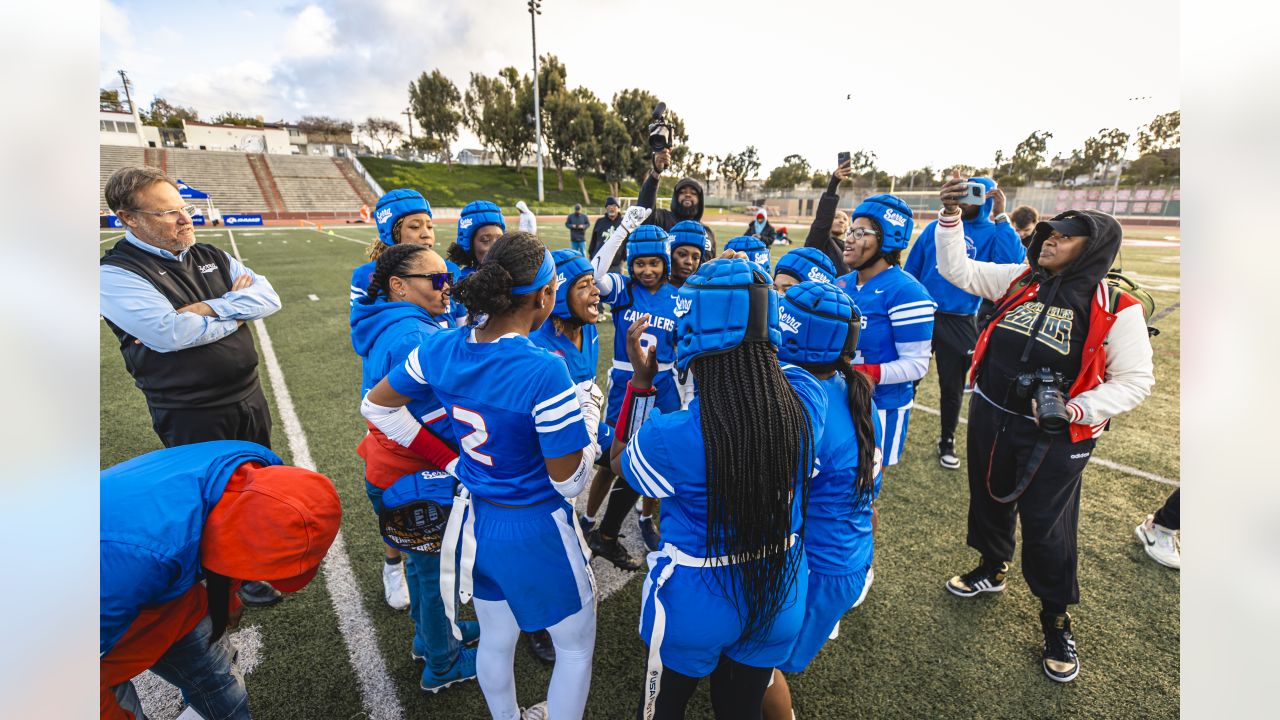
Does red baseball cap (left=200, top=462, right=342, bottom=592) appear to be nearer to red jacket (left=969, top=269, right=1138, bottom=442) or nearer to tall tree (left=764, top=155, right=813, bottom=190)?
red jacket (left=969, top=269, right=1138, bottom=442)

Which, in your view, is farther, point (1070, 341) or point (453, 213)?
point (453, 213)

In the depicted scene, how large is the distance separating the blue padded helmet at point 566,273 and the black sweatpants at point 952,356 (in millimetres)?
3612

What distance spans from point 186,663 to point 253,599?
163 centimetres

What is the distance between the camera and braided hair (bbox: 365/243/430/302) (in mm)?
2789

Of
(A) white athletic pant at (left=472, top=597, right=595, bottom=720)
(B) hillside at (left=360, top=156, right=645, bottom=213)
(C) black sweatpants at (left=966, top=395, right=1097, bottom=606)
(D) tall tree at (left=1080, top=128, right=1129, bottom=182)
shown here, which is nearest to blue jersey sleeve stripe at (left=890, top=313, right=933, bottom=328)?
Result: (C) black sweatpants at (left=966, top=395, right=1097, bottom=606)

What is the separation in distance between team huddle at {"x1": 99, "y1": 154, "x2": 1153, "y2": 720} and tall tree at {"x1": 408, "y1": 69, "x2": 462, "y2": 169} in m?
62.8

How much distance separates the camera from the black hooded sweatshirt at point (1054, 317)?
114 inches

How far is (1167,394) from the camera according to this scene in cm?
733

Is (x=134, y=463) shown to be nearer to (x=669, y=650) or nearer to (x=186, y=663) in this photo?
(x=186, y=663)

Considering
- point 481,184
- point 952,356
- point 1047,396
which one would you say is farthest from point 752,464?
point 481,184

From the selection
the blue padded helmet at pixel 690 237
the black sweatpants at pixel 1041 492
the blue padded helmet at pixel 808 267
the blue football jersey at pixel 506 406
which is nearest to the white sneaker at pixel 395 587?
the blue football jersey at pixel 506 406
